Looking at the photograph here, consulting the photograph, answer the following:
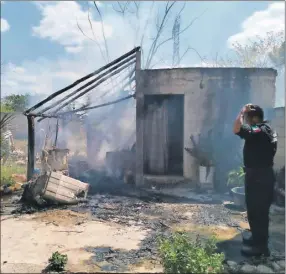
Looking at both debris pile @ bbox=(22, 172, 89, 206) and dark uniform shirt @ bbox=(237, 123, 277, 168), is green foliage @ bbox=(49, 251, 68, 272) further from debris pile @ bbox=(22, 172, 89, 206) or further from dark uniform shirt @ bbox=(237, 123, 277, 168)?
debris pile @ bbox=(22, 172, 89, 206)

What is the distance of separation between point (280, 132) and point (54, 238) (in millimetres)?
6572

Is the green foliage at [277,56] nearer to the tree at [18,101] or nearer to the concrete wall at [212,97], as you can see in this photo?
the concrete wall at [212,97]

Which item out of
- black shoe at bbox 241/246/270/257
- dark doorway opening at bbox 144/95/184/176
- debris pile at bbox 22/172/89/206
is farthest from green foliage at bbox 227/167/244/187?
debris pile at bbox 22/172/89/206

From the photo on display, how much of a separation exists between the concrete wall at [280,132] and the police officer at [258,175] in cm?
397

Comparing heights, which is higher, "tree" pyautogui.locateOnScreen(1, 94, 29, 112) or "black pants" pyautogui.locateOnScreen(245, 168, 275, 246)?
"tree" pyautogui.locateOnScreen(1, 94, 29, 112)

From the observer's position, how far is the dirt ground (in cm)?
450

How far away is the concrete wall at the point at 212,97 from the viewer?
10164mm

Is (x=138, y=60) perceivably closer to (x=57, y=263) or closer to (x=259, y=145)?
(x=259, y=145)

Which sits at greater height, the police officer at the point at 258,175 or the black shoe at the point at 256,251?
the police officer at the point at 258,175

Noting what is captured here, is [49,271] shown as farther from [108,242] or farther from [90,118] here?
[90,118]

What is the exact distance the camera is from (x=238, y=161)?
10.1m

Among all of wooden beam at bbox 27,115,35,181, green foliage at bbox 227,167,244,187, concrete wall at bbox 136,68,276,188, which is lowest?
green foliage at bbox 227,167,244,187

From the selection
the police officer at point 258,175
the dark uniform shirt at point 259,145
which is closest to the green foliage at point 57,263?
the police officer at point 258,175

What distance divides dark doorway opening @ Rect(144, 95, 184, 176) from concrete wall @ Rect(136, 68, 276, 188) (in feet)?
1.11
